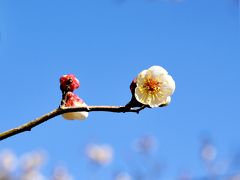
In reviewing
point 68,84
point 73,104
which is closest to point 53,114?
point 73,104

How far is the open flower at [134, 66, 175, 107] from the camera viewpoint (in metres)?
2.07

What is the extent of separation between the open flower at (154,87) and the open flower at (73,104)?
0.22 metres

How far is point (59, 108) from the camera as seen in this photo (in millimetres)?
1841

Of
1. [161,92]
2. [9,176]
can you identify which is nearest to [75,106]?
[161,92]

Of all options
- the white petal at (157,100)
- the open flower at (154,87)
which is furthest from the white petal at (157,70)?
the white petal at (157,100)

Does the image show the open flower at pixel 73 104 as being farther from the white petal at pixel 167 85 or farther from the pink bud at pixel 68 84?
the white petal at pixel 167 85

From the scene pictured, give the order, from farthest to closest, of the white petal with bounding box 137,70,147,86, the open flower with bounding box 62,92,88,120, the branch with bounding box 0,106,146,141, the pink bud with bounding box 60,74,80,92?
the white petal with bounding box 137,70,147,86
the pink bud with bounding box 60,74,80,92
the open flower with bounding box 62,92,88,120
the branch with bounding box 0,106,146,141

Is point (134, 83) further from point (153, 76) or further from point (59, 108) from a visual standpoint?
point (59, 108)

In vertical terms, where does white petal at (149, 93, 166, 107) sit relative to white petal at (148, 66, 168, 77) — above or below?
below

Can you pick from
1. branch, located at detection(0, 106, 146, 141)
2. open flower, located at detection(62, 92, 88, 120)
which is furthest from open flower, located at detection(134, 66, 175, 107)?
open flower, located at detection(62, 92, 88, 120)

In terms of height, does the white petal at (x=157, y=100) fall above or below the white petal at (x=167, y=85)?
below

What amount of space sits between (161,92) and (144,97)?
0.62 feet

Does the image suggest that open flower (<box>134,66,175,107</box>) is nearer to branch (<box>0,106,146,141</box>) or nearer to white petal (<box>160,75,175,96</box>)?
white petal (<box>160,75,175,96</box>)

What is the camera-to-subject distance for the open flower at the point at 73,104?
1985 mm
